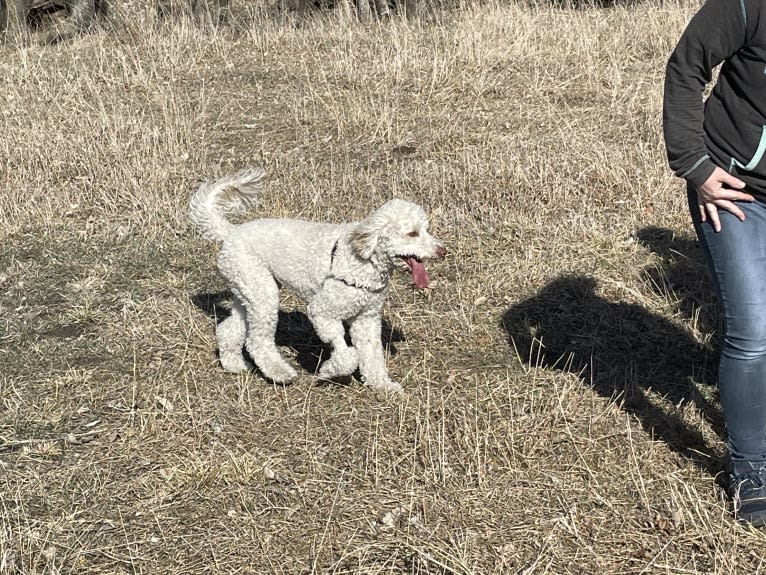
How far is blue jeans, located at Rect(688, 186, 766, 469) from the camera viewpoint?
10.2 ft

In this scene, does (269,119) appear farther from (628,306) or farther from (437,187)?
(628,306)

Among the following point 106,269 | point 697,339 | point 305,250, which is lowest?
point 697,339

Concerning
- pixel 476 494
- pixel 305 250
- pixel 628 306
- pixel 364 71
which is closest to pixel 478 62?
pixel 364 71

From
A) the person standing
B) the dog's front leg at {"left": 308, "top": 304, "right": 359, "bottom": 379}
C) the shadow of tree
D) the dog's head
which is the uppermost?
the person standing

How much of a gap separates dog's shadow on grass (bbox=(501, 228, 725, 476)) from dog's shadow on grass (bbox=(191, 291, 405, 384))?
2.46 feet

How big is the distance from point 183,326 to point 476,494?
8.23 feet

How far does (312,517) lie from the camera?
150 inches

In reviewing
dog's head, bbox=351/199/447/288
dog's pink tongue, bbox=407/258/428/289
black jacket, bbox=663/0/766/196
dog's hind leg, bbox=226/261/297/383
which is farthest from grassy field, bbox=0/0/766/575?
black jacket, bbox=663/0/766/196

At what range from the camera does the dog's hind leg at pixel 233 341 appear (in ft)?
17.0

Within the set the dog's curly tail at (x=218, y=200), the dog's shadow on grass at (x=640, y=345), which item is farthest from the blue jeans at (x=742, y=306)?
the dog's curly tail at (x=218, y=200)

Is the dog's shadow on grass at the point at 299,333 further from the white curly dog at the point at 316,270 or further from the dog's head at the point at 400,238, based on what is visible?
the dog's head at the point at 400,238

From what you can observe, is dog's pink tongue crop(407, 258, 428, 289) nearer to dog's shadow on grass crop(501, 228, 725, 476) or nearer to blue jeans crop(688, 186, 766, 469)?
dog's shadow on grass crop(501, 228, 725, 476)

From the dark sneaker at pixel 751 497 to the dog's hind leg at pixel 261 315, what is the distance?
7.91 ft

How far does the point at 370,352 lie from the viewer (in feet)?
15.8
